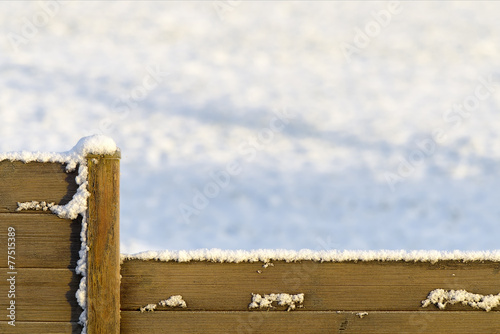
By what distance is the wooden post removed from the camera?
1.46m

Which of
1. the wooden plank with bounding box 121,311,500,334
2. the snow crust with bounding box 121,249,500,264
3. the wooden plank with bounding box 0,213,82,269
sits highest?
the wooden plank with bounding box 0,213,82,269

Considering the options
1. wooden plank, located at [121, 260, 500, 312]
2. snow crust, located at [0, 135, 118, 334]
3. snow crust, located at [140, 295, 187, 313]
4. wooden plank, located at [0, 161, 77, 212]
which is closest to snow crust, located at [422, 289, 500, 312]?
wooden plank, located at [121, 260, 500, 312]

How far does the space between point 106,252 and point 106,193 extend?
0.20m

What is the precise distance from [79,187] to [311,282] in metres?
0.87

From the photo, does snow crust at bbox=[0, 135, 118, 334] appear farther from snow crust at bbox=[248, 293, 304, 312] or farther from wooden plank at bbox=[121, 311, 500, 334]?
snow crust at bbox=[248, 293, 304, 312]

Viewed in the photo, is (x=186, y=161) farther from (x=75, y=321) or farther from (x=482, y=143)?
(x=482, y=143)

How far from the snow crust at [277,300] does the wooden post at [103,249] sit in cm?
47

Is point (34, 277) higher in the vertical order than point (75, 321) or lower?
higher

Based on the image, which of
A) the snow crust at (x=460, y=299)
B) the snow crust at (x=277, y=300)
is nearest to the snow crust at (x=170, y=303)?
the snow crust at (x=277, y=300)

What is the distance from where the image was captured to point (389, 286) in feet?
5.18

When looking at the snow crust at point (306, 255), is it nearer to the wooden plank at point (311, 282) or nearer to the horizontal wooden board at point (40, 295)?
the wooden plank at point (311, 282)

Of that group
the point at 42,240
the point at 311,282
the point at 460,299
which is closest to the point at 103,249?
the point at 42,240

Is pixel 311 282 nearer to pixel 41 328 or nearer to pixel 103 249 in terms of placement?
pixel 103 249

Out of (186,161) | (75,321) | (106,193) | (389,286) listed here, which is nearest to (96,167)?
(106,193)
